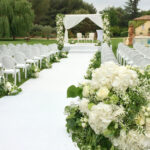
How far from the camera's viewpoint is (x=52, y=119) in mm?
4723

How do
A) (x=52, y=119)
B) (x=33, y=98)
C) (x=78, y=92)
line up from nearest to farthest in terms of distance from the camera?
(x=78, y=92) → (x=52, y=119) → (x=33, y=98)

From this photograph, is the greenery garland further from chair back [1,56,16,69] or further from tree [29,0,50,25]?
tree [29,0,50,25]

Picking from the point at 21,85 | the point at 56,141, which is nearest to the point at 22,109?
the point at 56,141

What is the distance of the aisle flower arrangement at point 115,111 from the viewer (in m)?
1.62

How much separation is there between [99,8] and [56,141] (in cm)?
5163

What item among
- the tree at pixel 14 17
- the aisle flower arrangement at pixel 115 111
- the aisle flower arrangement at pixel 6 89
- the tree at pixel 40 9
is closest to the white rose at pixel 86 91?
the aisle flower arrangement at pixel 115 111

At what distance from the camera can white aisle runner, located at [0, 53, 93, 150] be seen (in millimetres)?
3766

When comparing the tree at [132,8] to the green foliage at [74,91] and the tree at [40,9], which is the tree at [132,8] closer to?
the tree at [40,9]

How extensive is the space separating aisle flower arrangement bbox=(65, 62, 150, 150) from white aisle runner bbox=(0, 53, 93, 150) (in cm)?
200

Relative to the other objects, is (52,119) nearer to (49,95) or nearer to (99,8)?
(49,95)

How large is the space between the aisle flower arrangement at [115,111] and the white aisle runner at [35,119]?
200cm

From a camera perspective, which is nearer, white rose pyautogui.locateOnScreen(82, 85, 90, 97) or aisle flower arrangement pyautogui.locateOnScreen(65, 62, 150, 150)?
aisle flower arrangement pyautogui.locateOnScreen(65, 62, 150, 150)

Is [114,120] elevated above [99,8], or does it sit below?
below

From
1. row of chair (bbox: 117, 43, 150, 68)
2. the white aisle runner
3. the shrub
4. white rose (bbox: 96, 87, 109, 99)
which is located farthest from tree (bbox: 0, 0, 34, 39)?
white rose (bbox: 96, 87, 109, 99)
